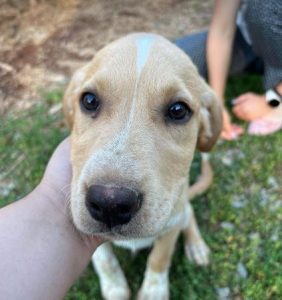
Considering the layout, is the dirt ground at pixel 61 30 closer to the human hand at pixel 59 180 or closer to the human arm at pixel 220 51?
the human arm at pixel 220 51

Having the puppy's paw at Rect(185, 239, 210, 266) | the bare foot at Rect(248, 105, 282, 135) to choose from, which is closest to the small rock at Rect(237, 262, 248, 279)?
the puppy's paw at Rect(185, 239, 210, 266)

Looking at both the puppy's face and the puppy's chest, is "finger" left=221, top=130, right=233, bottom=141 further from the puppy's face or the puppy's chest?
the puppy's face

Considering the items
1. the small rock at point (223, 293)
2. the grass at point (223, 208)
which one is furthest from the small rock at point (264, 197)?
the small rock at point (223, 293)

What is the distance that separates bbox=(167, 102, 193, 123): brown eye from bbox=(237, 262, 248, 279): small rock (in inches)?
70.4

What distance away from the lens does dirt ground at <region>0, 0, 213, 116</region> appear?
598cm

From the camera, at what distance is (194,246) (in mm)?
4289

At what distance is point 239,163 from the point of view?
5184 millimetres

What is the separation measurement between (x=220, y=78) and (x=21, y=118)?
2.36 m

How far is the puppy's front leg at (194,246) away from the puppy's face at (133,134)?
124 centimetres

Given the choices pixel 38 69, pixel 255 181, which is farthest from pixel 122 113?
pixel 38 69

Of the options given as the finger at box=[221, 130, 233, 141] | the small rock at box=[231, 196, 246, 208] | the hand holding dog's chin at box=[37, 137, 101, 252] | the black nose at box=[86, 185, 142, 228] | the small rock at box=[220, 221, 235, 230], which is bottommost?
the small rock at box=[220, 221, 235, 230]

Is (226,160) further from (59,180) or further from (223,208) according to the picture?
(59,180)

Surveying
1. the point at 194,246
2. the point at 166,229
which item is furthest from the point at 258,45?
the point at 166,229

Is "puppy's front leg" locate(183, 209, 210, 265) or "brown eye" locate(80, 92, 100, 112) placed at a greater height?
"brown eye" locate(80, 92, 100, 112)
